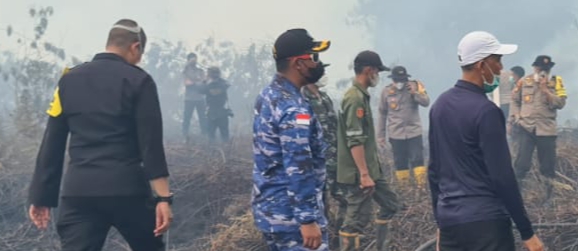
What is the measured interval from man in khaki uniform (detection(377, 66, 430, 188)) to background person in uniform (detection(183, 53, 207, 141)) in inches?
238

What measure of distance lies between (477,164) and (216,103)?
1030 cm

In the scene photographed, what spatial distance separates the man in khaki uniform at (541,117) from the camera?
323 inches

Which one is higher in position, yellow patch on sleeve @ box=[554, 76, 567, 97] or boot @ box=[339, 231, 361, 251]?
yellow patch on sleeve @ box=[554, 76, 567, 97]

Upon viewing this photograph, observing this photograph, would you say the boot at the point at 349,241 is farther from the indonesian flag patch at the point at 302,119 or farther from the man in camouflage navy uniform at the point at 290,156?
the indonesian flag patch at the point at 302,119

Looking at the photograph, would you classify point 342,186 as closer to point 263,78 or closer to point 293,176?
point 293,176

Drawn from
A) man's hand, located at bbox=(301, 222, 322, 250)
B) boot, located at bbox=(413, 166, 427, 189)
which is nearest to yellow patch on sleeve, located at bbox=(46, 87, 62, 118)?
man's hand, located at bbox=(301, 222, 322, 250)

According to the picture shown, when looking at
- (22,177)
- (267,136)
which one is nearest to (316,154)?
(267,136)

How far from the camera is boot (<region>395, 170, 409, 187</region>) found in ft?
25.2

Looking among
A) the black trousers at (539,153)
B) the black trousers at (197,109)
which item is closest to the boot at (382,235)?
the black trousers at (539,153)

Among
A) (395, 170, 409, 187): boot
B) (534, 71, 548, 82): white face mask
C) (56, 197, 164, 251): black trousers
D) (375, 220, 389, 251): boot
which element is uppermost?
(534, 71, 548, 82): white face mask

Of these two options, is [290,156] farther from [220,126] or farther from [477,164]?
[220,126]

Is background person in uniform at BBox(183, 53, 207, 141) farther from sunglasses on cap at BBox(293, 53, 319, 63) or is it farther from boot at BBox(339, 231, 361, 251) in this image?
sunglasses on cap at BBox(293, 53, 319, 63)

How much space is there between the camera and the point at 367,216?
19.5ft

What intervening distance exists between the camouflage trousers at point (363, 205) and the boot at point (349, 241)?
0.09 feet
